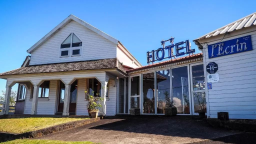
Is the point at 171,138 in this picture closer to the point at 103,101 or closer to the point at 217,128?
the point at 217,128

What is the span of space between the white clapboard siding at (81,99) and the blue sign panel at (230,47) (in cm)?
927

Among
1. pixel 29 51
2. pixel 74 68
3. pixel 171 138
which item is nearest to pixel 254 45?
pixel 171 138

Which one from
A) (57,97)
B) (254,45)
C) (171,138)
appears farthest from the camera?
(57,97)

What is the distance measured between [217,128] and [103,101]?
23.4 ft

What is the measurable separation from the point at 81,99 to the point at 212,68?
31.2ft

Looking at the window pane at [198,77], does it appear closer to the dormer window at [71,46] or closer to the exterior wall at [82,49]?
the exterior wall at [82,49]

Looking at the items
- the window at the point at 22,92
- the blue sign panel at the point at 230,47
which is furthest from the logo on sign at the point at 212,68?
the window at the point at 22,92

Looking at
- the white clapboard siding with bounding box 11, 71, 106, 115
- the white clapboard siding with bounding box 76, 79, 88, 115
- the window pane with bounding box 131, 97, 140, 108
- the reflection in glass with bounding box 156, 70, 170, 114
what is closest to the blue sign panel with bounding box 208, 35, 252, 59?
the reflection in glass with bounding box 156, 70, 170, 114

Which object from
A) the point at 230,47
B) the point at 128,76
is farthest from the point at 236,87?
the point at 128,76

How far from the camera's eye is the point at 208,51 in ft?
29.3

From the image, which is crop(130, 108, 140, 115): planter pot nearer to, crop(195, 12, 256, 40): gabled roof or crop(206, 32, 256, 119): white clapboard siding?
crop(206, 32, 256, 119): white clapboard siding

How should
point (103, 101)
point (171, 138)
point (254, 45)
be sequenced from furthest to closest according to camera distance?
point (103, 101), point (254, 45), point (171, 138)

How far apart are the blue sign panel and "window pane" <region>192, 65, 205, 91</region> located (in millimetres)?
1425

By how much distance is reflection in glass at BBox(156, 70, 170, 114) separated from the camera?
11.3m
